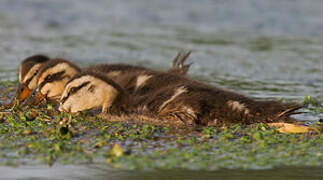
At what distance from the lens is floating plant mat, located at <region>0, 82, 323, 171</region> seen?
4219mm

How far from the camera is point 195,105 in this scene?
204 inches

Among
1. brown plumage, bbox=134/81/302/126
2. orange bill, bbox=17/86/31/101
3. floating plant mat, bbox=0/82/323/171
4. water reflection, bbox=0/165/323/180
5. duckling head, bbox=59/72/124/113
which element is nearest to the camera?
water reflection, bbox=0/165/323/180

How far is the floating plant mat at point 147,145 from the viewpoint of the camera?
422 centimetres

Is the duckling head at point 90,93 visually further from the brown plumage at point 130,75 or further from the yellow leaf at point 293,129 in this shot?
the yellow leaf at point 293,129

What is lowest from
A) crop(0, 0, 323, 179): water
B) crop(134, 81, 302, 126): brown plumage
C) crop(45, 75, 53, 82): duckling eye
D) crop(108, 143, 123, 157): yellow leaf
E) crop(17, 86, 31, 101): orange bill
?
crop(108, 143, 123, 157): yellow leaf

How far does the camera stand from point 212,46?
1012 cm

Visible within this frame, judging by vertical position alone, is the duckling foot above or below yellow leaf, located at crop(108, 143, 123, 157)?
above

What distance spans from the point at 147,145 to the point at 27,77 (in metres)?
2.54

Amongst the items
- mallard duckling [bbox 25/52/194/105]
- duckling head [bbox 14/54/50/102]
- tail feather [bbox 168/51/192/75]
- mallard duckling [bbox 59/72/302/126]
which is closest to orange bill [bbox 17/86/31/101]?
duckling head [bbox 14/54/50/102]

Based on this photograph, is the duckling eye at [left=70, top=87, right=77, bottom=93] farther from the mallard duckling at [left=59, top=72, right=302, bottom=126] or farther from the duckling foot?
the duckling foot

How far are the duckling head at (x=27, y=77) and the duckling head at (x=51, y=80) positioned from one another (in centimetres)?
17

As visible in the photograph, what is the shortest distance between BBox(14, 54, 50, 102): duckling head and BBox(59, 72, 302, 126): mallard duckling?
45.6 inches

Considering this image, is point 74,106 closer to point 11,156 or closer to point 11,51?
point 11,156

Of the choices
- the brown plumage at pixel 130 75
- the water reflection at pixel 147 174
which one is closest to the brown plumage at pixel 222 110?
Result: the brown plumage at pixel 130 75
